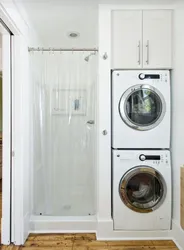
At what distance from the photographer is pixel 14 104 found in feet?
6.59

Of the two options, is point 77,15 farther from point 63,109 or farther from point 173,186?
point 173,186

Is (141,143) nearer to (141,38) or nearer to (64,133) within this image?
(64,133)

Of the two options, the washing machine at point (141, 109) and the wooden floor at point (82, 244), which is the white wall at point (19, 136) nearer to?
the wooden floor at point (82, 244)

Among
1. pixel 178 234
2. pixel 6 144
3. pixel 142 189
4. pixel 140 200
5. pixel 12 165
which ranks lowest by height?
pixel 178 234

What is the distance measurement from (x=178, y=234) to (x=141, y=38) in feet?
6.85

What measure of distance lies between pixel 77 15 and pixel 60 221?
2382 mm

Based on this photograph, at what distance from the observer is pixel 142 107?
2092mm

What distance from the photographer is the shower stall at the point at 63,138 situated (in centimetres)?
225

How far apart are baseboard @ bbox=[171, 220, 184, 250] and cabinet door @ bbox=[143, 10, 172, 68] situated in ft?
5.55

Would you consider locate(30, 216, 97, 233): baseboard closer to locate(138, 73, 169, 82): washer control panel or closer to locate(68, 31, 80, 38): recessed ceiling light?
locate(138, 73, 169, 82): washer control panel

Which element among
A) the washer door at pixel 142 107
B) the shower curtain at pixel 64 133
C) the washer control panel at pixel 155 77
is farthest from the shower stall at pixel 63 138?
the washer control panel at pixel 155 77

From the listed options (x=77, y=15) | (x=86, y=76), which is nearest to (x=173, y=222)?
(x=86, y=76)

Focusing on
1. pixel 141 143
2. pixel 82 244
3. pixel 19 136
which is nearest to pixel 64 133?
pixel 19 136

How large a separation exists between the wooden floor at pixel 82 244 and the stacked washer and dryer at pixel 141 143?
15 centimetres
